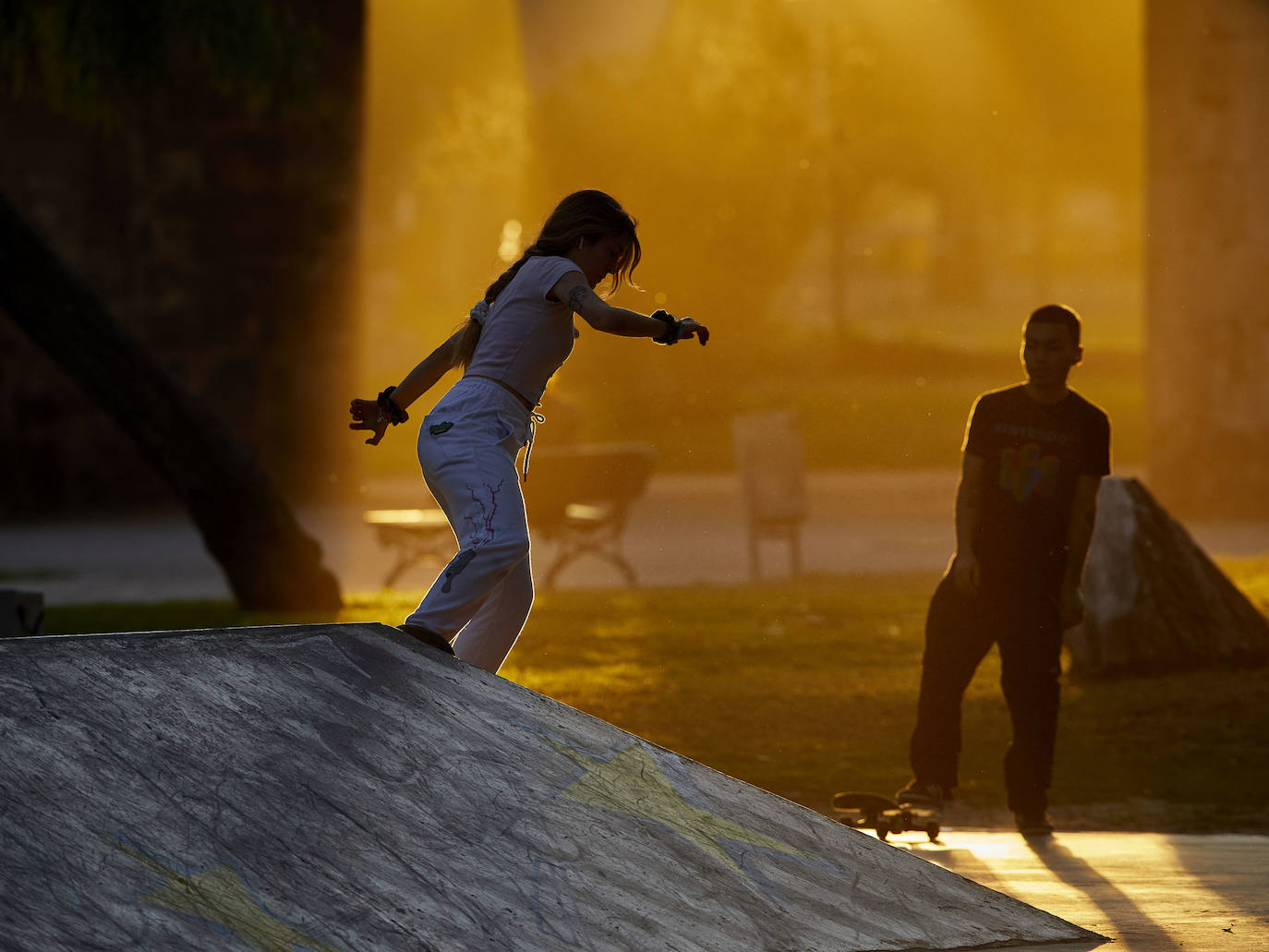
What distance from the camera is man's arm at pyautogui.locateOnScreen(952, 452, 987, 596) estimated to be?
604cm

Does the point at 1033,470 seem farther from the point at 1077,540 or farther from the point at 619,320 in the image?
the point at 619,320

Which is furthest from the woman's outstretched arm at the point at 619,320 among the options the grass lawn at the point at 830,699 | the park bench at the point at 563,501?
the park bench at the point at 563,501

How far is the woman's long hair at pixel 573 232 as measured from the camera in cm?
527

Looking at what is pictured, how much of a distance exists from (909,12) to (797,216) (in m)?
9.27

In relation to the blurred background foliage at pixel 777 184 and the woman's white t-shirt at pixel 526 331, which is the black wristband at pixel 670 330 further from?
the blurred background foliage at pixel 777 184

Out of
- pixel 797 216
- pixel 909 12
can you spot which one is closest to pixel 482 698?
pixel 797 216

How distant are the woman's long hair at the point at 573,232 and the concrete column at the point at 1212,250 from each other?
515 inches

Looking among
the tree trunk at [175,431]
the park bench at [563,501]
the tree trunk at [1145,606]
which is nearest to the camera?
the tree trunk at [1145,606]

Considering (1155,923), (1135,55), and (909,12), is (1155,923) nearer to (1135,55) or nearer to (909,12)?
(909,12)

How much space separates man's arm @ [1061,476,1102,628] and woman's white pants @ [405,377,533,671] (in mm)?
1918

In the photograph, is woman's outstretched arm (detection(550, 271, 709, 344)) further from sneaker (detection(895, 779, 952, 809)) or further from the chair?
the chair

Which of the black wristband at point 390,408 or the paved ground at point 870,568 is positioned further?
the black wristband at point 390,408

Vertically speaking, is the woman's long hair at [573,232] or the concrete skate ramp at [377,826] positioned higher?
the woman's long hair at [573,232]

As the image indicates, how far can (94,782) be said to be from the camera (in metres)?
3.87
